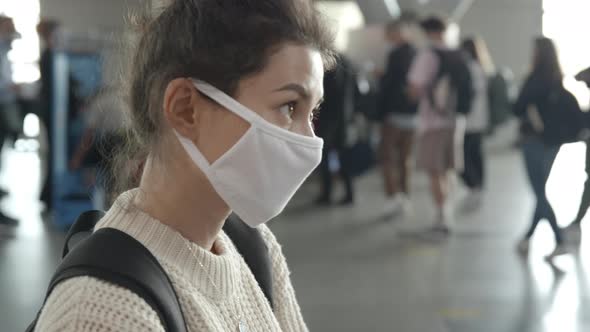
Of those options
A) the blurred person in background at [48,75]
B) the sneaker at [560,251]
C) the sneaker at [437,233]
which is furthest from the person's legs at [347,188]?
the sneaker at [560,251]

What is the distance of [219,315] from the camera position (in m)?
1.06

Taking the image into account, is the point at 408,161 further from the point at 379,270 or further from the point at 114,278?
the point at 114,278

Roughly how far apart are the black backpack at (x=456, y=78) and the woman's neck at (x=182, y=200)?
16.2 ft

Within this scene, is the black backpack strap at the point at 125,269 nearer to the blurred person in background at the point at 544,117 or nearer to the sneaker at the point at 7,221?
the blurred person in background at the point at 544,117

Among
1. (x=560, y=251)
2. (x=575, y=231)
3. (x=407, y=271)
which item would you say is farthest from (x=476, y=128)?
(x=575, y=231)

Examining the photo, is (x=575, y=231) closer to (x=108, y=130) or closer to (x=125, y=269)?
(x=108, y=130)

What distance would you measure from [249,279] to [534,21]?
1829 cm

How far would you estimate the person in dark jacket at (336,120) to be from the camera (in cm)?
714

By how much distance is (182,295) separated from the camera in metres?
1.00

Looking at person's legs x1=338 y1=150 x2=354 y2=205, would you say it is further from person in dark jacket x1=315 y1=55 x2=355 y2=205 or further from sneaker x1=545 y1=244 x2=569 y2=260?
sneaker x1=545 y1=244 x2=569 y2=260

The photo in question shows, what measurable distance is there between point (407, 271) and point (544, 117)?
7.19 ft

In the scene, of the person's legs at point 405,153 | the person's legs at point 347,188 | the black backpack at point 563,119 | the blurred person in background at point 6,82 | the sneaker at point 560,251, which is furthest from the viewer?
the person's legs at point 347,188

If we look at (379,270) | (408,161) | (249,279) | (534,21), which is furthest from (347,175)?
(534,21)

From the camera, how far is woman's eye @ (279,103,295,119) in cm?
111
